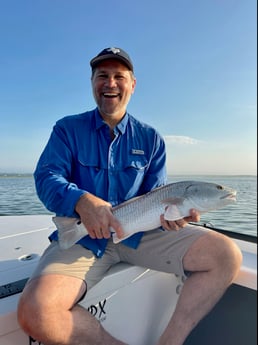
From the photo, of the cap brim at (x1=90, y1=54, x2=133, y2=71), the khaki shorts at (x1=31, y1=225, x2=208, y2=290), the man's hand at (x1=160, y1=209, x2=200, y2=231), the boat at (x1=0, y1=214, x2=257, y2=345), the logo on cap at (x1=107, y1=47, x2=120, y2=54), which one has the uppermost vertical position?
the logo on cap at (x1=107, y1=47, x2=120, y2=54)

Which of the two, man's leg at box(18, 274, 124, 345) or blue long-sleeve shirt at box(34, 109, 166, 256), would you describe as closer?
man's leg at box(18, 274, 124, 345)

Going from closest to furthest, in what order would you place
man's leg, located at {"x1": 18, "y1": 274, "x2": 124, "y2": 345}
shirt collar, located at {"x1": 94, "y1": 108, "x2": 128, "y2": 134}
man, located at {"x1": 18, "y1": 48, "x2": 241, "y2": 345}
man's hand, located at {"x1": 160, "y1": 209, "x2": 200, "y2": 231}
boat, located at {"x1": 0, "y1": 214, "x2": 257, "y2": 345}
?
man's leg, located at {"x1": 18, "y1": 274, "x2": 124, "y2": 345} → man, located at {"x1": 18, "y1": 48, "x2": 241, "y2": 345} → boat, located at {"x1": 0, "y1": 214, "x2": 257, "y2": 345} → man's hand, located at {"x1": 160, "y1": 209, "x2": 200, "y2": 231} → shirt collar, located at {"x1": 94, "y1": 108, "x2": 128, "y2": 134}

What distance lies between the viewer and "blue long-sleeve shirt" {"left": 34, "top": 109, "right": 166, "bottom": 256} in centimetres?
149

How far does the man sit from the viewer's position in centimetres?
120

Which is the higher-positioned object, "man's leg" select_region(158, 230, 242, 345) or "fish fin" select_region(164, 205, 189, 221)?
"fish fin" select_region(164, 205, 189, 221)

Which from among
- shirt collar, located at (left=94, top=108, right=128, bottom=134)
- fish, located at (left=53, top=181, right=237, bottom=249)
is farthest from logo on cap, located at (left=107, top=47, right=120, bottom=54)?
fish, located at (left=53, top=181, right=237, bottom=249)

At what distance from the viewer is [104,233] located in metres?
1.38

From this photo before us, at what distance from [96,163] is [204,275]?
875 mm

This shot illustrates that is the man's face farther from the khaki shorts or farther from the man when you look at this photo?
the khaki shorts

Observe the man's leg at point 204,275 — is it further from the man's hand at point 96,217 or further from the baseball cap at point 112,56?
the baseball cap at point 112,56

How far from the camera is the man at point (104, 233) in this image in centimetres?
120

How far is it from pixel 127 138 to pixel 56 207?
659 mm

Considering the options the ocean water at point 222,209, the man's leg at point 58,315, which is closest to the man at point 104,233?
the man's leg at point 58,315

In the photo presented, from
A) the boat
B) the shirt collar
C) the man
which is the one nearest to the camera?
the man
